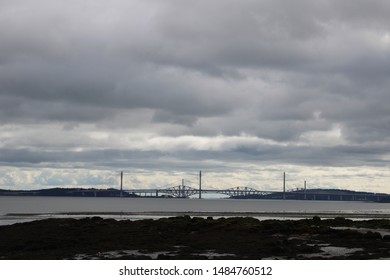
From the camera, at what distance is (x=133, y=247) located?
47.6 meters

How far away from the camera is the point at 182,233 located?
61938mm

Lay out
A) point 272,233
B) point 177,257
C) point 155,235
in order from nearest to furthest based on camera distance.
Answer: point 177,257
point 155,235
point 272,233

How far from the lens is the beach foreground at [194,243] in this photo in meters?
41.5

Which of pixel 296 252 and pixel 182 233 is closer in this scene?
pixel 296 252

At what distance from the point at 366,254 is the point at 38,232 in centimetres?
3574

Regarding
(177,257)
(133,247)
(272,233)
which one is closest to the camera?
(177,257)

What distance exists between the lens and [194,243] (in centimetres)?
5034

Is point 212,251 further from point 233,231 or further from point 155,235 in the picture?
point 233,231

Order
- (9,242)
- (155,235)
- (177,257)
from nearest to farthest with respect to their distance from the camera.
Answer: (177,257) < (9,242) < (155,235)

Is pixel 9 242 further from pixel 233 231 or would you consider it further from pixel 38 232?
pixel 233 231

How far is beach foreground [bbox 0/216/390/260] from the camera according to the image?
41.5 m
